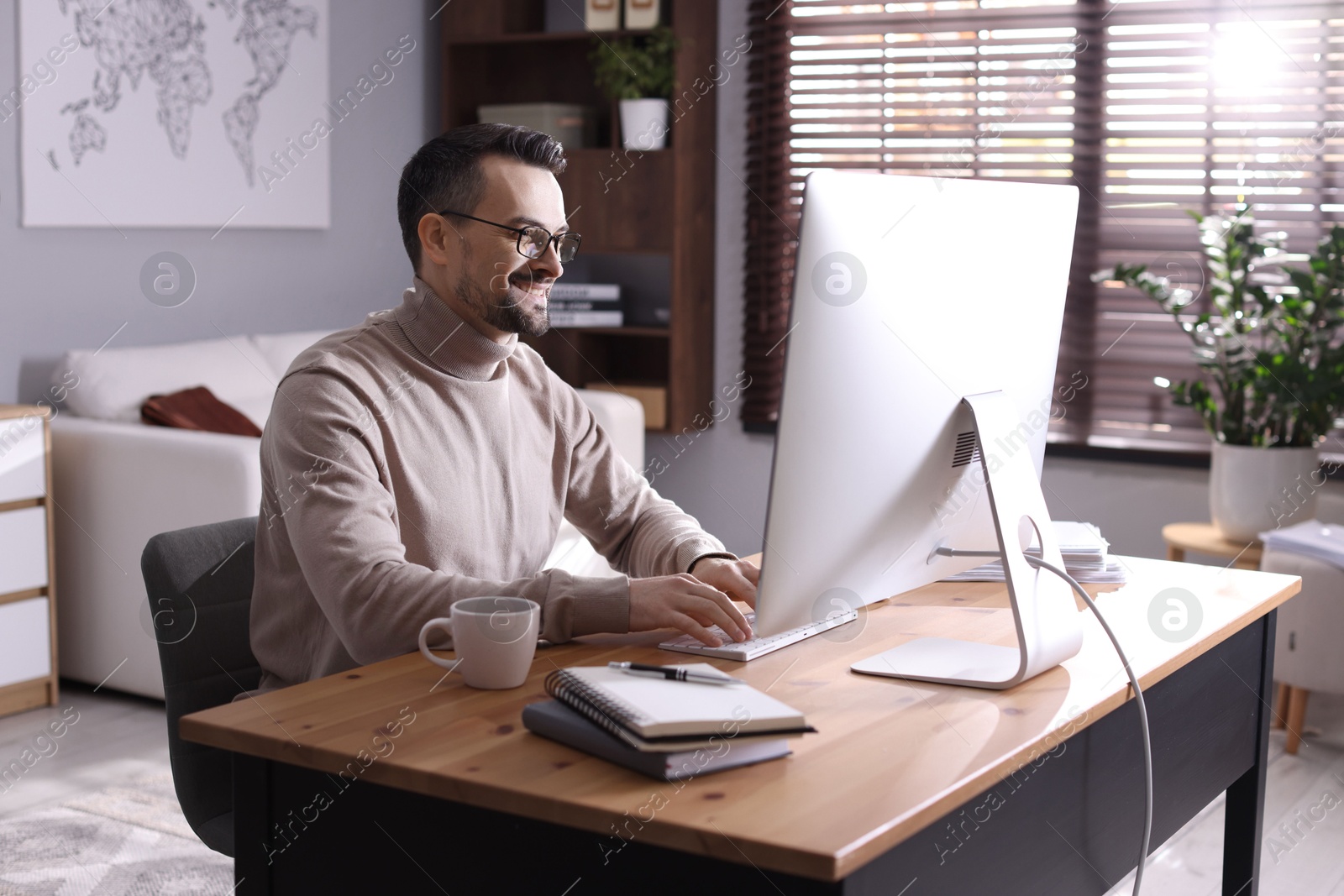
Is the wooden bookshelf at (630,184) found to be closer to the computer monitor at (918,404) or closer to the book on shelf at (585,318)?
the book on shelf at (585,318)

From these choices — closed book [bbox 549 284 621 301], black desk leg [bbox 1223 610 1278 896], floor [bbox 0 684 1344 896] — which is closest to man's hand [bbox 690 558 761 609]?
black desk leg [bbox 1223 610 1278 896]

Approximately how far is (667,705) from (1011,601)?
0.43 m

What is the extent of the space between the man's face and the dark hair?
13 mm

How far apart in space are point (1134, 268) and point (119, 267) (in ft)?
9.29

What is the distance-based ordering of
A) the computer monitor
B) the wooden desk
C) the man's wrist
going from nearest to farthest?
the wooden desk → the computer monitor → the man's wrist

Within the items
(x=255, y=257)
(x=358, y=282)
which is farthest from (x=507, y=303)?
(x=358, y=282)

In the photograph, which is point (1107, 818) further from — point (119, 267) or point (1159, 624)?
point (119, 267)

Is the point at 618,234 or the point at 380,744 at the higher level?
the point at 618,234

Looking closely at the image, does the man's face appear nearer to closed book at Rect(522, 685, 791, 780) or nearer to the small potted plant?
closed book at Rect(522, 685, 791, 780)

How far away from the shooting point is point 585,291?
15.7ft

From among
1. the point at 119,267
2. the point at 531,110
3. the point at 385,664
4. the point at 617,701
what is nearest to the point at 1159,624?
the point at 617,701

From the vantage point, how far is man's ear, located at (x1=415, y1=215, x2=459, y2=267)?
1.81m

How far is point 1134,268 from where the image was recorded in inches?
149

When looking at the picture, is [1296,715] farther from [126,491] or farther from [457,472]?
[126,491]
